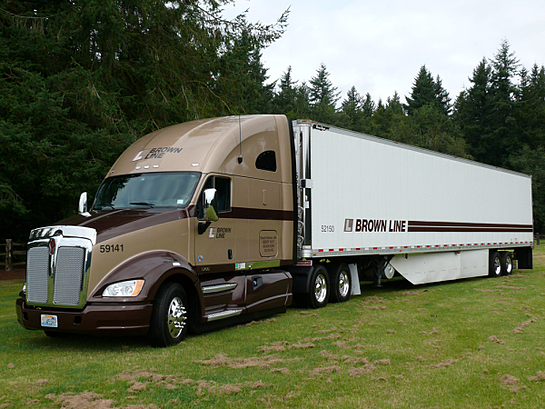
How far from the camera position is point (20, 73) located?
17.5 meters

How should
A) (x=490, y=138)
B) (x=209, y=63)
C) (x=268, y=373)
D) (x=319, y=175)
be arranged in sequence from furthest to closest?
(x=490, y=138) → (x=209, y=63) → (x=319, y=175) → (x=268, y=373)

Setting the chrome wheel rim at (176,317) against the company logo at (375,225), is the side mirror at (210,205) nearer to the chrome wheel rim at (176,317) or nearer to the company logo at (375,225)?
the chrome wheel rim at (176,317)

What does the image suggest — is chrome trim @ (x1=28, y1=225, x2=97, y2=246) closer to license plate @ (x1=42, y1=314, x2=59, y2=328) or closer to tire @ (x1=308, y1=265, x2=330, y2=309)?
license plate @ (x1=42, y1=314, x2=59, y2=328)

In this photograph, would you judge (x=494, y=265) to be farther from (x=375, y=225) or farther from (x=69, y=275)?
(x=69, y=275)

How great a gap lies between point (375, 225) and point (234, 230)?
4.90m

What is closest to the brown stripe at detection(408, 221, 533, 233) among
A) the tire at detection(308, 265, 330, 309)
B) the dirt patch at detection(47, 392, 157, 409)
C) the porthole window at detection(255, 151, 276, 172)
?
Answer: the tire at detection(308, 265, 330, 309)

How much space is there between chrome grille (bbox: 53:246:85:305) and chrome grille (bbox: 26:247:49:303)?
0.20 meters

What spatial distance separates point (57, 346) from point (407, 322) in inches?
225

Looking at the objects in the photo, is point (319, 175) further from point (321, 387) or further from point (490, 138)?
point (490, 138)

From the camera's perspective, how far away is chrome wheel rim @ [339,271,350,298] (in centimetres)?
1330

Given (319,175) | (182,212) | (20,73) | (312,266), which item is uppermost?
(20,73)

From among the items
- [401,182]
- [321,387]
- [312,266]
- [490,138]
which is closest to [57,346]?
[321,387]

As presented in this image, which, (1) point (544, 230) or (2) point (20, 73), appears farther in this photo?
(1) point (544, 230)

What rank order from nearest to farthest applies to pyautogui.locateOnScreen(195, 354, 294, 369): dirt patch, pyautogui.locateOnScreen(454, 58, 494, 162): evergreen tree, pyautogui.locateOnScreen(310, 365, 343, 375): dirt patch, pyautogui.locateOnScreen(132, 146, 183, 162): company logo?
pyautogui.locateOnScreen(310, 365, 343, 375): dirt patch < pyautogui.locateOnScreen(195, 354, 294, 369): dirt patch < pyautogui.locateOnScreen(132, 146, 183, 162): company logo < pyautogui.locateOnScreen(454, 58, 494, 162): evergreen tree
